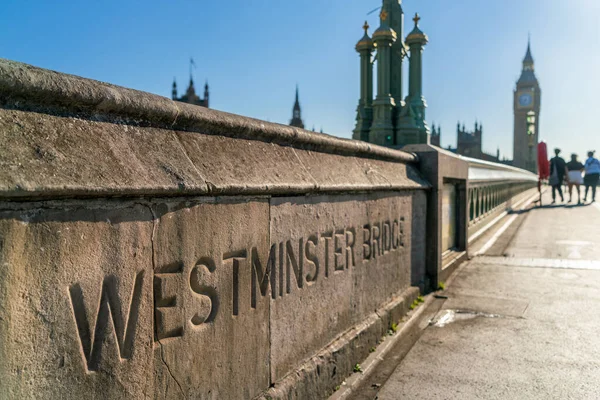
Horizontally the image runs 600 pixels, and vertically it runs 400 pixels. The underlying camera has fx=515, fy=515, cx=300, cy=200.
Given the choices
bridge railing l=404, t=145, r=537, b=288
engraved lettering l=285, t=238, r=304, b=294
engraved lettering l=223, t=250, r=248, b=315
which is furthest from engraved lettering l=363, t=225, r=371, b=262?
bridge railing l=404, t=145, r=537, b=288

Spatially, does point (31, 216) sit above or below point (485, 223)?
above

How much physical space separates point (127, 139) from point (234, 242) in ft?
2.29

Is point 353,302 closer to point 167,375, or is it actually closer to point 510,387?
point 510,387

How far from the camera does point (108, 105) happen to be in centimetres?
180

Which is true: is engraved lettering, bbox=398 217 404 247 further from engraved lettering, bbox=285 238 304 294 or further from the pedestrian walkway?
engraved lettering, bbox=285 238 304 294

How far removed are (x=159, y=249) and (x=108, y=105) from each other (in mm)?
548

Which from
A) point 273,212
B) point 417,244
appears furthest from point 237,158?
point 417,244

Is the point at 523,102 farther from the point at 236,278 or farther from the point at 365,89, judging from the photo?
the point at 236,278

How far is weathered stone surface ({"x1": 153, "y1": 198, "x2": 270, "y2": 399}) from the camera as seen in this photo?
196cm

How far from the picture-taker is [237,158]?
2.41 metres

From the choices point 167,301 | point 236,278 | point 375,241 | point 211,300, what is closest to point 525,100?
point 375,241

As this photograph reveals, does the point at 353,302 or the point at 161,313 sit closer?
the point at 161,313

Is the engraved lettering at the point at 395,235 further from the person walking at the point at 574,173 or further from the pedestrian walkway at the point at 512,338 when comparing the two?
the person walking at the point at 574,173

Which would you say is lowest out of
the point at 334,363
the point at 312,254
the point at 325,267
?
the point at 334,363
